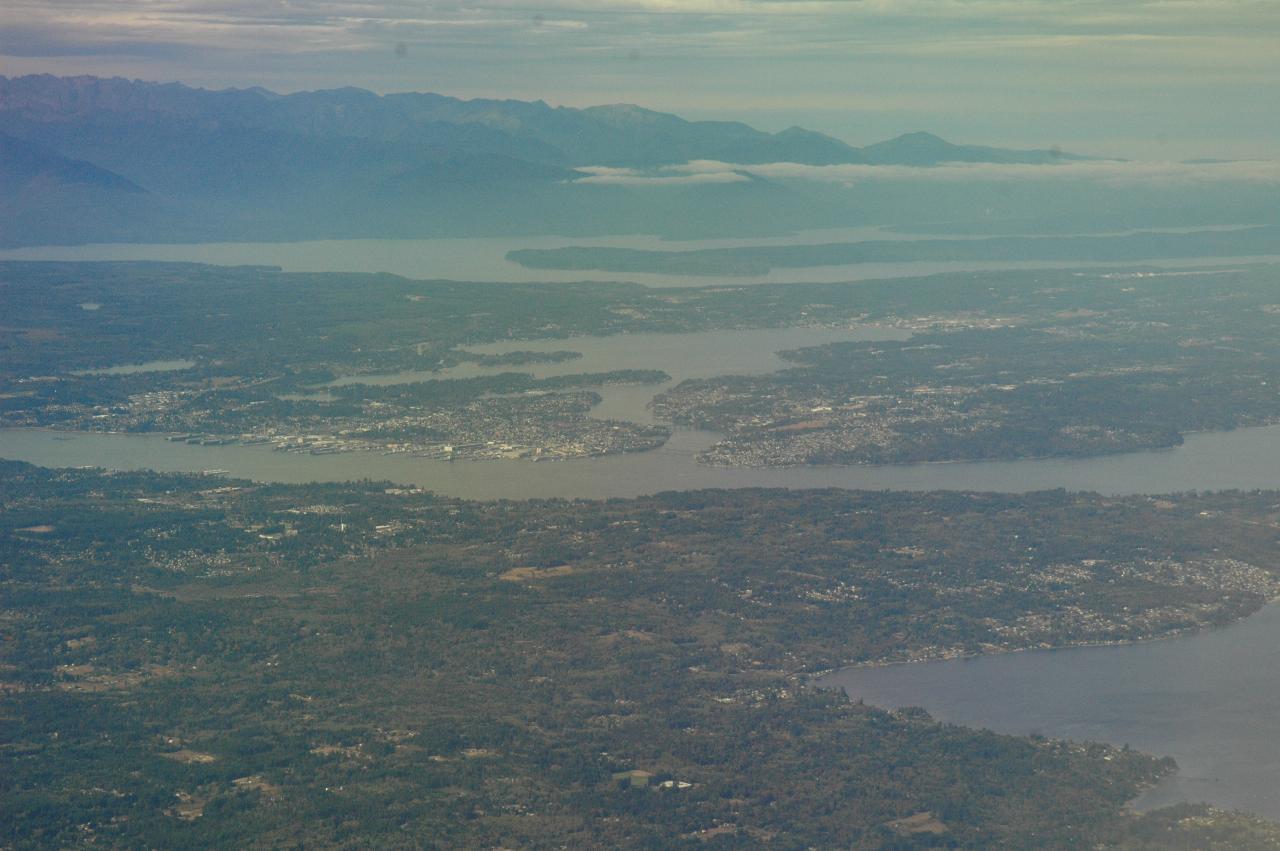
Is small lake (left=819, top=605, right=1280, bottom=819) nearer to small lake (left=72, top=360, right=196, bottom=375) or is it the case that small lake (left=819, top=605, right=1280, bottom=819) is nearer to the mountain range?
small lake (left=72, top=360, right=196, bottom=375)

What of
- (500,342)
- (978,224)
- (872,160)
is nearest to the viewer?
(500,342)

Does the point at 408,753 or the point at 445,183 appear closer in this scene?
the point at 408,753

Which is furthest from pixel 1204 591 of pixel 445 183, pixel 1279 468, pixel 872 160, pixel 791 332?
pixel 872 160

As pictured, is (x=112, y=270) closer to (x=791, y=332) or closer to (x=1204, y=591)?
(x=791, y=332)

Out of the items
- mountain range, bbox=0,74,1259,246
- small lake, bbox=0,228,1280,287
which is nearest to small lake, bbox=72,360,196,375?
small lake, bbox=0,228,1280,287

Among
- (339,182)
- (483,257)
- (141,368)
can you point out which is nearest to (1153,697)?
(141,368)

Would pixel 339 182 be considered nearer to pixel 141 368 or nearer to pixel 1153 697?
pixel 141 368
